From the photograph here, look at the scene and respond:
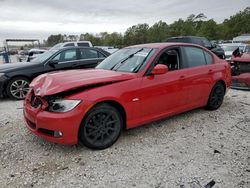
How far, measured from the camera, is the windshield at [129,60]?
4.22 metres

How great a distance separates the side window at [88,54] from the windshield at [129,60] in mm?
3409

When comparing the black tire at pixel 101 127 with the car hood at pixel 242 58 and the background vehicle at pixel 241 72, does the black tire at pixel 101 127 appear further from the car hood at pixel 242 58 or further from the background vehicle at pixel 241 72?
the car hood at pixel 242 58

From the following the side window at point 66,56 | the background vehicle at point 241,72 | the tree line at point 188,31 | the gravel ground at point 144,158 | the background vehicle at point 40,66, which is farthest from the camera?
the tree line at point 188,31

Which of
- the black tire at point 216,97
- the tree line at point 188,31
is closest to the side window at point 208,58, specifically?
the black tire at point 216,97

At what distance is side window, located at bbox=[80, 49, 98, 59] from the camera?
811cm

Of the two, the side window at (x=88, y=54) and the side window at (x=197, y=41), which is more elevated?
the side window at (x=197, y=41)

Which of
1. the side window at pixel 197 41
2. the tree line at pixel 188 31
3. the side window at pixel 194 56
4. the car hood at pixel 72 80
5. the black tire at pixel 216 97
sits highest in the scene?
the tree line at pixel 188 31

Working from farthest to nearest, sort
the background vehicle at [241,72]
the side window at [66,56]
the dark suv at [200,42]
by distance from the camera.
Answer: the dark suv at [200,42]
the side window at [66,56]
the background vehicle at [241,72]

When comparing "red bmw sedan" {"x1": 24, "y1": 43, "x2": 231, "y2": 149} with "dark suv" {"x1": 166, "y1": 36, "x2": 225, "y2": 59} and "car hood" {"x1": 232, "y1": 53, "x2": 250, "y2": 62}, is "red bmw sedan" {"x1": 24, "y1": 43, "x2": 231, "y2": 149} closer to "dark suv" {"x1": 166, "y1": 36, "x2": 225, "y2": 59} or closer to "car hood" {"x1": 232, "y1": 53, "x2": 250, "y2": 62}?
"car hood" {"x1": 232, "y1": 53, "x2": 250, "y2": 62}

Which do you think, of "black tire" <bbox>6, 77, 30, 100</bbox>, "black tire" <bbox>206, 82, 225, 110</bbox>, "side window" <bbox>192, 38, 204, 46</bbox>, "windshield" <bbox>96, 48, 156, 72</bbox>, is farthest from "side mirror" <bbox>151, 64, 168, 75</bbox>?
"side window" <bbox>192, 38, 204, 46</bbox>

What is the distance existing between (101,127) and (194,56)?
2553 millimetres

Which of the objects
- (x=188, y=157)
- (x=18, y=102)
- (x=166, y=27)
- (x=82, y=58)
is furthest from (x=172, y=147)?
(x=166, y=27)

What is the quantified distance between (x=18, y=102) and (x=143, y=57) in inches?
161

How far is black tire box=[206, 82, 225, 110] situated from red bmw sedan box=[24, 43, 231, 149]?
0.79 feet
